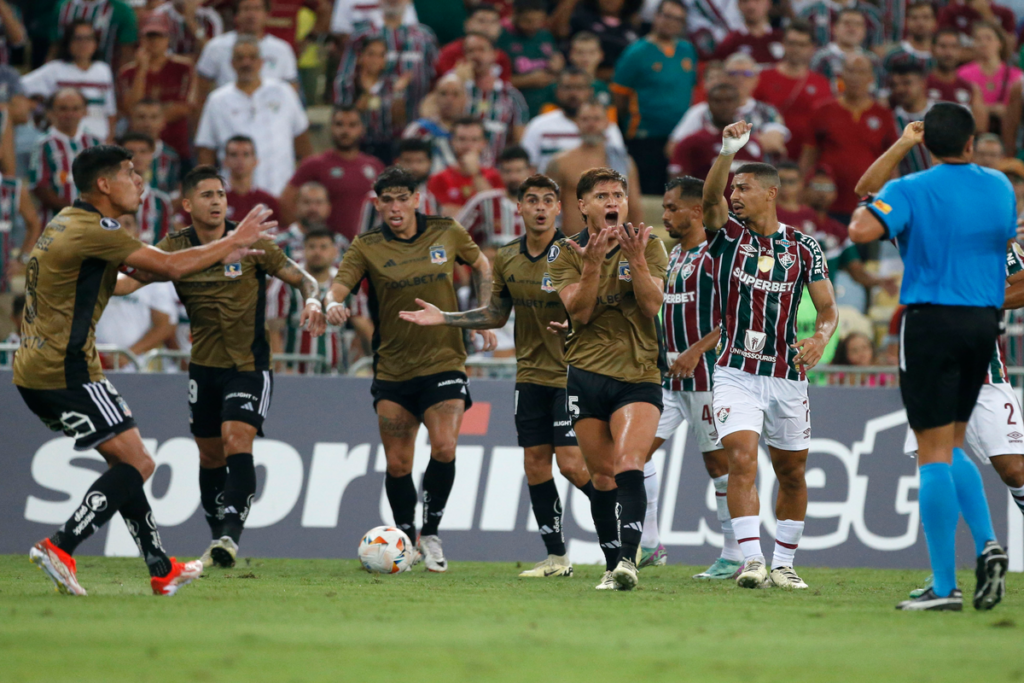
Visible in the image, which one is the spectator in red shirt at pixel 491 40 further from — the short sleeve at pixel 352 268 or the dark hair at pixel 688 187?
the dark hair at pixel 688 187

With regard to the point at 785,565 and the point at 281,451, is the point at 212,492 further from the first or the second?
the point at 785,565

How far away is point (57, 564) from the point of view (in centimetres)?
746

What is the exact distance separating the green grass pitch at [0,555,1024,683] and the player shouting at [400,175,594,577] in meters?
1.25

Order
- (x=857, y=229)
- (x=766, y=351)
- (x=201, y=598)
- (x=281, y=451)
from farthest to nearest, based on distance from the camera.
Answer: (x=281, y=451) → (x=766, y=351) → (x=201, y=598) → (x=857, y=229)

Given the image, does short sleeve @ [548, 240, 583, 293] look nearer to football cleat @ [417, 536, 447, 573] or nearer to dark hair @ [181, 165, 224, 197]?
football cleat @ [417, 536, 447, 573]

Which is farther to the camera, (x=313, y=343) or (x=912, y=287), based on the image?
(x=313, y=343)

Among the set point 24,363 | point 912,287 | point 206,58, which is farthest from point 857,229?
point 206,58

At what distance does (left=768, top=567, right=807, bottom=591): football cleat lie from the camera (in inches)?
348

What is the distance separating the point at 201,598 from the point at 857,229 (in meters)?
4.33

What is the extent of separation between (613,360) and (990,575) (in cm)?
273

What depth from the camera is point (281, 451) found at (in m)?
12.2

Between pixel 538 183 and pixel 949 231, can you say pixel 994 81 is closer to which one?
pixel 538 183

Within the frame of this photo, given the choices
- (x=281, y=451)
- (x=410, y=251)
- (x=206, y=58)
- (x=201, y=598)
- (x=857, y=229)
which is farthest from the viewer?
(x=206, y=58)

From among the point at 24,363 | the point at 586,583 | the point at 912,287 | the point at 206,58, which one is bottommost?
the point at 586,583
